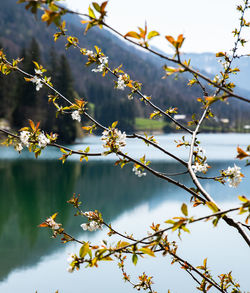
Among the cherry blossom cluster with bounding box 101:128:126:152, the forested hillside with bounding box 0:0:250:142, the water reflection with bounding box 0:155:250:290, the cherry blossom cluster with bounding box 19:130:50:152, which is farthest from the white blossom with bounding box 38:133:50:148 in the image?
the water reflection with bounding box 0:155:250:290

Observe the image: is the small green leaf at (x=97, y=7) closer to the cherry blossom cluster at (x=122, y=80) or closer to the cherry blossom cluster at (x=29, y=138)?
the cherry blossom cluster at (x=29, y=138)

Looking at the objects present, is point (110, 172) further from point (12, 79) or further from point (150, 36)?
point (12, 79)

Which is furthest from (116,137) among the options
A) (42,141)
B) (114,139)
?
(42,141)

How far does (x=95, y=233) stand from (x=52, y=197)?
470 centimetres

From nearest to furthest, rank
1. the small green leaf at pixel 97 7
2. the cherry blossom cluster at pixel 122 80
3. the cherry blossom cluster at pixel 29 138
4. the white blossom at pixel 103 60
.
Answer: the small green leaf at pixel 97 7, the cherry blossom cluster at pixel 29 138, the white blossom at pixel 103 60, the cherry blossom cluster at pixel 122 80

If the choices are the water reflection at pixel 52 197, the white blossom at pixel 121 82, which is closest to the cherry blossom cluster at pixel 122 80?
the white blossom at pixel 121 82

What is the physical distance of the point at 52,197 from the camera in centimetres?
1370

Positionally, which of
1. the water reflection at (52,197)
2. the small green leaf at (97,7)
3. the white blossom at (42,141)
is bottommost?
the water reflection at (52,197)

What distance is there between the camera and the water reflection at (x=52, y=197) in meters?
8.66

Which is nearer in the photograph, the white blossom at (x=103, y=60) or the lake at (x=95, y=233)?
the white blossom at (x=103, y=60)

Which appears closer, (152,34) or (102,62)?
(152,34)

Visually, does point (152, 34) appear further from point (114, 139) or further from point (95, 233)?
point (95, 233)

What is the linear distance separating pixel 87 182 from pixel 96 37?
171 meters

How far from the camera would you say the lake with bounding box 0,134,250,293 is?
6.73 m
